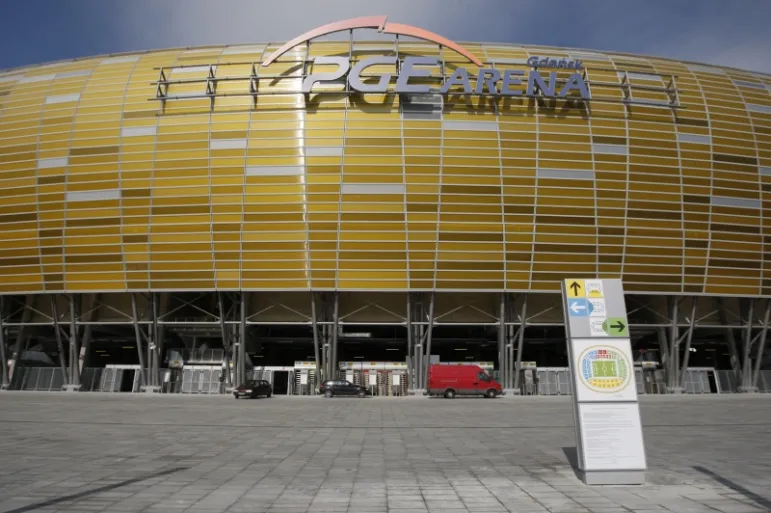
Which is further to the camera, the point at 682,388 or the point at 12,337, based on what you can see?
the point at 12,337

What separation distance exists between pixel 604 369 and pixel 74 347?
153 feet

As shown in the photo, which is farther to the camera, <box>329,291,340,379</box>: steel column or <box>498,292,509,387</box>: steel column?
<box>498,292,509,387</box>: steel column

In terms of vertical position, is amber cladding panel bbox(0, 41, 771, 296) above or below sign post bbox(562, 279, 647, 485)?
above

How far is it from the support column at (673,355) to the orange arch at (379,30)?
2666 cm

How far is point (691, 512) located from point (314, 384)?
4032cm

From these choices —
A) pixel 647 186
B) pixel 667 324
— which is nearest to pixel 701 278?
pixel 667 324

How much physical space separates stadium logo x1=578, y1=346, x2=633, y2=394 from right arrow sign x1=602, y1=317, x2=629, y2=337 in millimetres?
321

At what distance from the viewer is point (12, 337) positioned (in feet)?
166

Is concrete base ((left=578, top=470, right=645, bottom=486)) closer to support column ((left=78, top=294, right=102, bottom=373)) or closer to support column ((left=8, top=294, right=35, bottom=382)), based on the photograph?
support column ((left=78, top=294, right=102, bottom=373))

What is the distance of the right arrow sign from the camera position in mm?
10531

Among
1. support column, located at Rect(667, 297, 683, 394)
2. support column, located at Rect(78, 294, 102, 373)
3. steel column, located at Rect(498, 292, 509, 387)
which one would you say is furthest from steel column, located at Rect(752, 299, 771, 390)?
support column, located at Rect(78, 294, 102, 373)

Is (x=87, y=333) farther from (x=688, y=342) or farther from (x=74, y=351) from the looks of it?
(x=688, y=342)

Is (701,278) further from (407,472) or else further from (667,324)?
(407,472)

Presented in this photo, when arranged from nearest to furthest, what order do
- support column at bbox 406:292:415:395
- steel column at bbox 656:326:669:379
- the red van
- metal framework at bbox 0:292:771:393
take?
the red van
support column at bbox 406:292:415:395
metal framework at bbox 0:292:771:393
steel column at bbox 656:326:669:379
